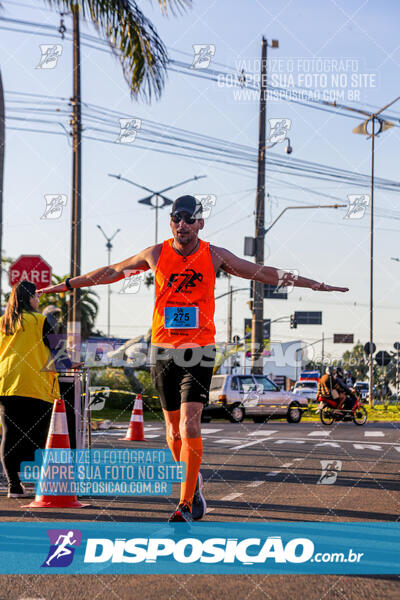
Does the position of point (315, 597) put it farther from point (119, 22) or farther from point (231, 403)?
point (231, 403)

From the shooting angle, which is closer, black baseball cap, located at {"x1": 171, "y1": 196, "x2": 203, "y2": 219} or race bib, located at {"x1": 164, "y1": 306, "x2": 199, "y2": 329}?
race bib, located at {"x1": 164, "y1": 306, "x2": 199, "y2": 329}

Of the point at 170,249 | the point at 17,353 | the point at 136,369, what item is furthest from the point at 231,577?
the point at 136,369

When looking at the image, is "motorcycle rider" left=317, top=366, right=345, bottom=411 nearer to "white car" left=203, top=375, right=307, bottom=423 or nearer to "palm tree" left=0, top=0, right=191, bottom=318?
"white car" left=203, top=375, right=307, bottom=423

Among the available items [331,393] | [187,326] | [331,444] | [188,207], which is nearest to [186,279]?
[187,326]

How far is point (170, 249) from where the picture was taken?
6035 mm

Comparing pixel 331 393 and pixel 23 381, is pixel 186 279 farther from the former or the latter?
pixel 331 393

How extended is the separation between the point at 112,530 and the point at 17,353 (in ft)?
8.40

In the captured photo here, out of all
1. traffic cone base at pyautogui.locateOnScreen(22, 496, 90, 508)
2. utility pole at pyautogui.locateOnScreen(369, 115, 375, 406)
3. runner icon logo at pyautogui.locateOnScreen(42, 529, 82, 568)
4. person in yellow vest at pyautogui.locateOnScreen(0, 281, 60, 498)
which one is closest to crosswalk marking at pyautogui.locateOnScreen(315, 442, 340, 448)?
person in yellow vest at pyautogui.locateOnScreen(0, 281, 60, 498)

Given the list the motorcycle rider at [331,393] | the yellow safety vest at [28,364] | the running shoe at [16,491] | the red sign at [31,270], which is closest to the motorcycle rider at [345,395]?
the motorcycle rider at [331,393]

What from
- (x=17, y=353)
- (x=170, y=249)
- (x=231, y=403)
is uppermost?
(x=170, y=249)

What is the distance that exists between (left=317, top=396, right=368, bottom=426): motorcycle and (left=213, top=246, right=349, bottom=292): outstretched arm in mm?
19138

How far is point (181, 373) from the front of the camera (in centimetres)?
587

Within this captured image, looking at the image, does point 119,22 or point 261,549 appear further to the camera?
point 119,22

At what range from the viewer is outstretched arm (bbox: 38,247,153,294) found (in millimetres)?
6129
